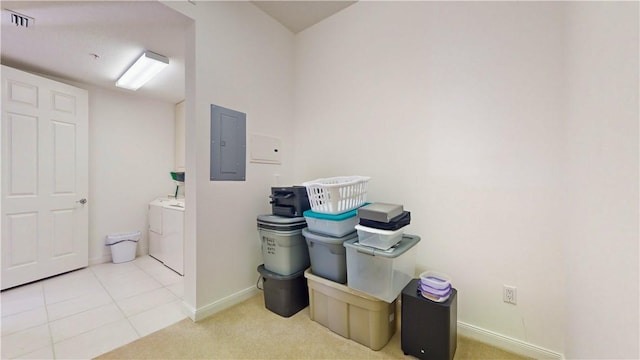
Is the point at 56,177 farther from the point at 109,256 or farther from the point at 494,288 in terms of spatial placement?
the point at 494,288

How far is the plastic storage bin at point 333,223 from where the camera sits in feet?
5.40

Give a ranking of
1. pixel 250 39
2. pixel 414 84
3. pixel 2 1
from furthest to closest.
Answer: pixel 250 39, pixel 414 84, pixel 2 1

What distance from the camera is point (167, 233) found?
2.96 metres

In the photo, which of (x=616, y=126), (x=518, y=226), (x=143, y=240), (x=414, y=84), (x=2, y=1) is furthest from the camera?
(x=143, y=240)

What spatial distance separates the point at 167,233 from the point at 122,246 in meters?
0.82

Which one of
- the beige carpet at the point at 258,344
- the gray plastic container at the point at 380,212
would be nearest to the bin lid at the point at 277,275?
the beige carpet at the point at 258,344

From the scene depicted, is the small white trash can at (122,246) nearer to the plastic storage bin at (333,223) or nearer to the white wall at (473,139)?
the plastic storage bin at (333,223)

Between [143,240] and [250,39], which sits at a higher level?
[250,39]

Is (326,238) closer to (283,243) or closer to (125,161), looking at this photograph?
(283,243)

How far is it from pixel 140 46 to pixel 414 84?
263cm

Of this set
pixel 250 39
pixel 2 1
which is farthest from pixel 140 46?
pixel 250 39

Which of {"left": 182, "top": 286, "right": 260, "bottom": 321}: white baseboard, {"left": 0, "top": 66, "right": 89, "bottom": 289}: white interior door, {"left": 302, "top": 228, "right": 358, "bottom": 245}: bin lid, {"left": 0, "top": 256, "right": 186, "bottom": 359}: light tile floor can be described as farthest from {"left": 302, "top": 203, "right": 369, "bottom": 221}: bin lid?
{"left": 0, "top": 66, "right": 89, "bottom": 289}: white interior door

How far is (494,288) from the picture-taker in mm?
1573

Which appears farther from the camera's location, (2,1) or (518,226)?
(2,1)
